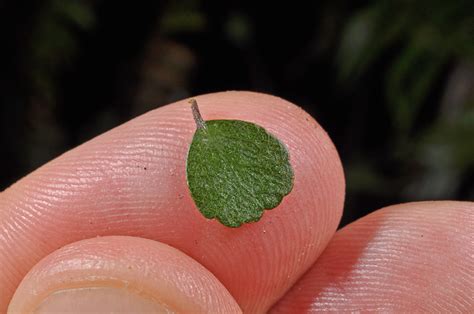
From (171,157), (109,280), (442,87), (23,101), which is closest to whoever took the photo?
(109,280)

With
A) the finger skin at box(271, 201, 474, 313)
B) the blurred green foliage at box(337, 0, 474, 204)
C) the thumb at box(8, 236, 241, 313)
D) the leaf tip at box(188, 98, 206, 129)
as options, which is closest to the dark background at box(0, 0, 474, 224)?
the blurred green foliage at box(337, 0, 474, 204)

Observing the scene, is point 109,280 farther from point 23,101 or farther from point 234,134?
point 23,101

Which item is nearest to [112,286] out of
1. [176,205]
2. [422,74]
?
[176,205]

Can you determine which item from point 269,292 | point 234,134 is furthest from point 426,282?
point 234,134

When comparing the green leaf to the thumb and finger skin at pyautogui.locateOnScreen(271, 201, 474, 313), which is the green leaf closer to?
the thumb

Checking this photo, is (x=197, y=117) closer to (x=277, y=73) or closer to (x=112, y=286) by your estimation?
(x=112, y=286)

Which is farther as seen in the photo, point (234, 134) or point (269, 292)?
point (269, 292)
